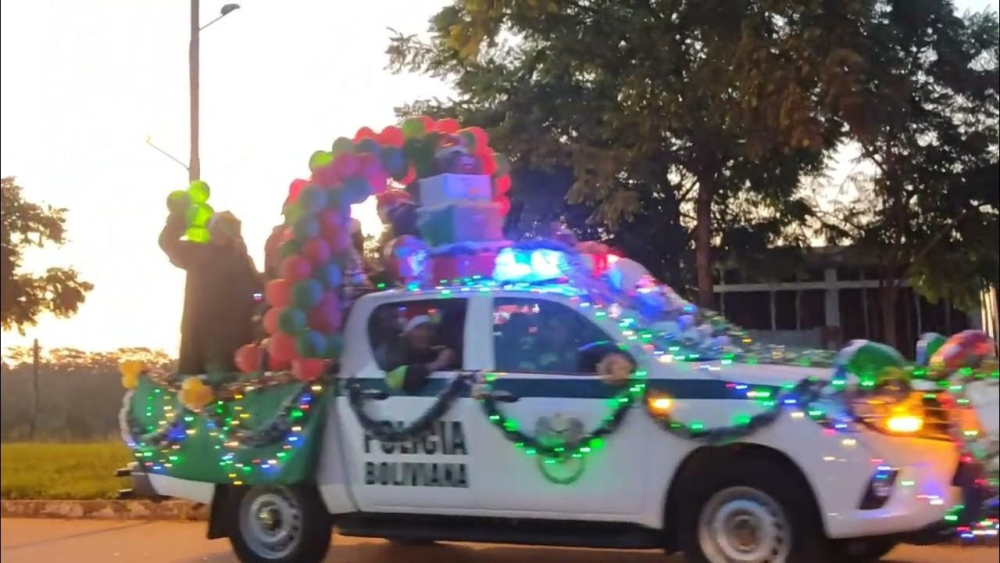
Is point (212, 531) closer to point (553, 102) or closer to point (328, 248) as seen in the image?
point (328, 248)

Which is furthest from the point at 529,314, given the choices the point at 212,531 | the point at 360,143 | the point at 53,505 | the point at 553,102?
the point at 53,505

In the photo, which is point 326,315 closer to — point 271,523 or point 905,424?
point 271,523

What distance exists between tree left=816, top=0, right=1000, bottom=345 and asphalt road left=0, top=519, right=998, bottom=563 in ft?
15.8

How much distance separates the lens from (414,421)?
23.9 ft

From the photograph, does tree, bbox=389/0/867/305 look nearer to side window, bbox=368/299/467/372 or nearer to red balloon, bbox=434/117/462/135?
red balloon, bbox=434/117/462/135

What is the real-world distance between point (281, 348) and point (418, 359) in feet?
3.19

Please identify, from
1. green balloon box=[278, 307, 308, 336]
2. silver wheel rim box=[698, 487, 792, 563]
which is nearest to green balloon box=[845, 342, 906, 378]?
silver wheel rim box=[698, 487, 792, 563]

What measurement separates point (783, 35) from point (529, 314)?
4.64 m

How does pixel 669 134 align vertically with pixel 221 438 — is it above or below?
above

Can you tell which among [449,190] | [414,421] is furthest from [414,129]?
[414,421]

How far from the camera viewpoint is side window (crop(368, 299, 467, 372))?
741 centimetres

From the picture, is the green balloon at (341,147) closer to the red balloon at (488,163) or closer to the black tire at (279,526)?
the red balloon at (488,163)

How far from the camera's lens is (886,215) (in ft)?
41.9

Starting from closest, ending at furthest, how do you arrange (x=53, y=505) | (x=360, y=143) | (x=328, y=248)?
(x=328, y=248) → (x=360, y=143) → (x=53, y=505)
